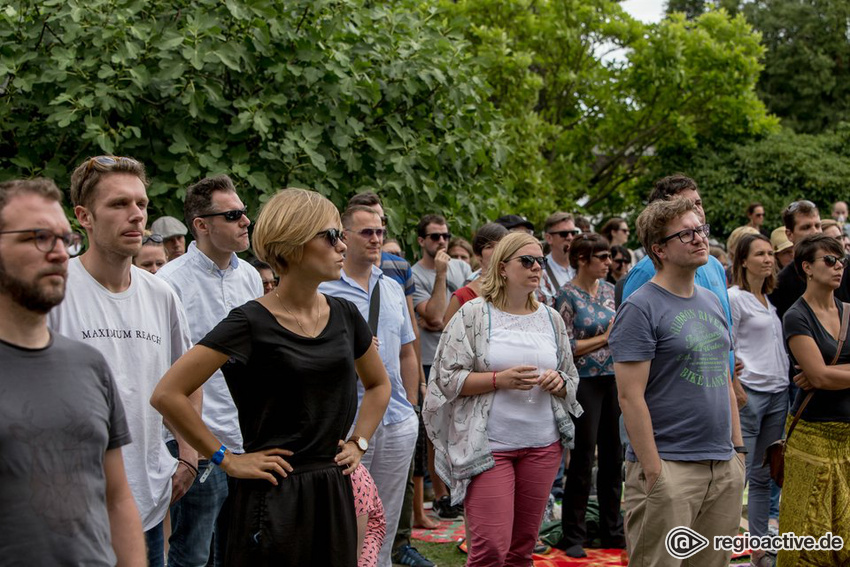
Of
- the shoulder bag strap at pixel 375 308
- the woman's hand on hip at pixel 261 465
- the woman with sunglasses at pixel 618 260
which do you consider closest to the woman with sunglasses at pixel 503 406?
the shoulder bag strap at pixel 375 308

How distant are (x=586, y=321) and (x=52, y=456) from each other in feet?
16.5

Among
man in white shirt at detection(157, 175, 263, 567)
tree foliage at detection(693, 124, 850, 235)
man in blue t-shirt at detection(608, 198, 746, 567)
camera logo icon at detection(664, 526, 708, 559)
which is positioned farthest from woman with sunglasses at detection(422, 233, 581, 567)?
tree foliage at detection(693, 124, 850, 235)

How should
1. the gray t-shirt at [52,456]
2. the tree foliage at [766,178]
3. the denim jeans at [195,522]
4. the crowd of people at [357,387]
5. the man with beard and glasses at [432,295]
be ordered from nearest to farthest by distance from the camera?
the gray t-shirt at [52,456] → the crowd of people at [357,387] → the denim jeans at [195,522] → the man with beard and glasses at [432,295] → the tree foliage at [766,178]

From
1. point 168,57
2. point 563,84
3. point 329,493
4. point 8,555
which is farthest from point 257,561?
point 563,84

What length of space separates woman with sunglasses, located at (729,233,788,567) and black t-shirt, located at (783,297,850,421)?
3.48 feet

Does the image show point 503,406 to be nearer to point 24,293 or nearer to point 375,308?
point 375,308

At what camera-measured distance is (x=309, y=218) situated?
12.0ft

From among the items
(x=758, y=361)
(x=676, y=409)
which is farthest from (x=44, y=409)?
(x=758, y=361)

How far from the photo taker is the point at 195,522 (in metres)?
4.63

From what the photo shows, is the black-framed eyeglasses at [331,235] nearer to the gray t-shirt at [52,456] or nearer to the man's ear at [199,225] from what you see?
the gray t-shirt at [52,456]

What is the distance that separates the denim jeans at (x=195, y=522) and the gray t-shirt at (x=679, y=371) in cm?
213

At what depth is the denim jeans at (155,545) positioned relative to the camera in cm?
384

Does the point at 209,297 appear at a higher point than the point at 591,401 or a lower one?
higher

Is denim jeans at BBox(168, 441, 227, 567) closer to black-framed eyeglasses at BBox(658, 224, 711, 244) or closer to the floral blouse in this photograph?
black-framed eyeglasses at BBox(658, 224, 711, 244)
